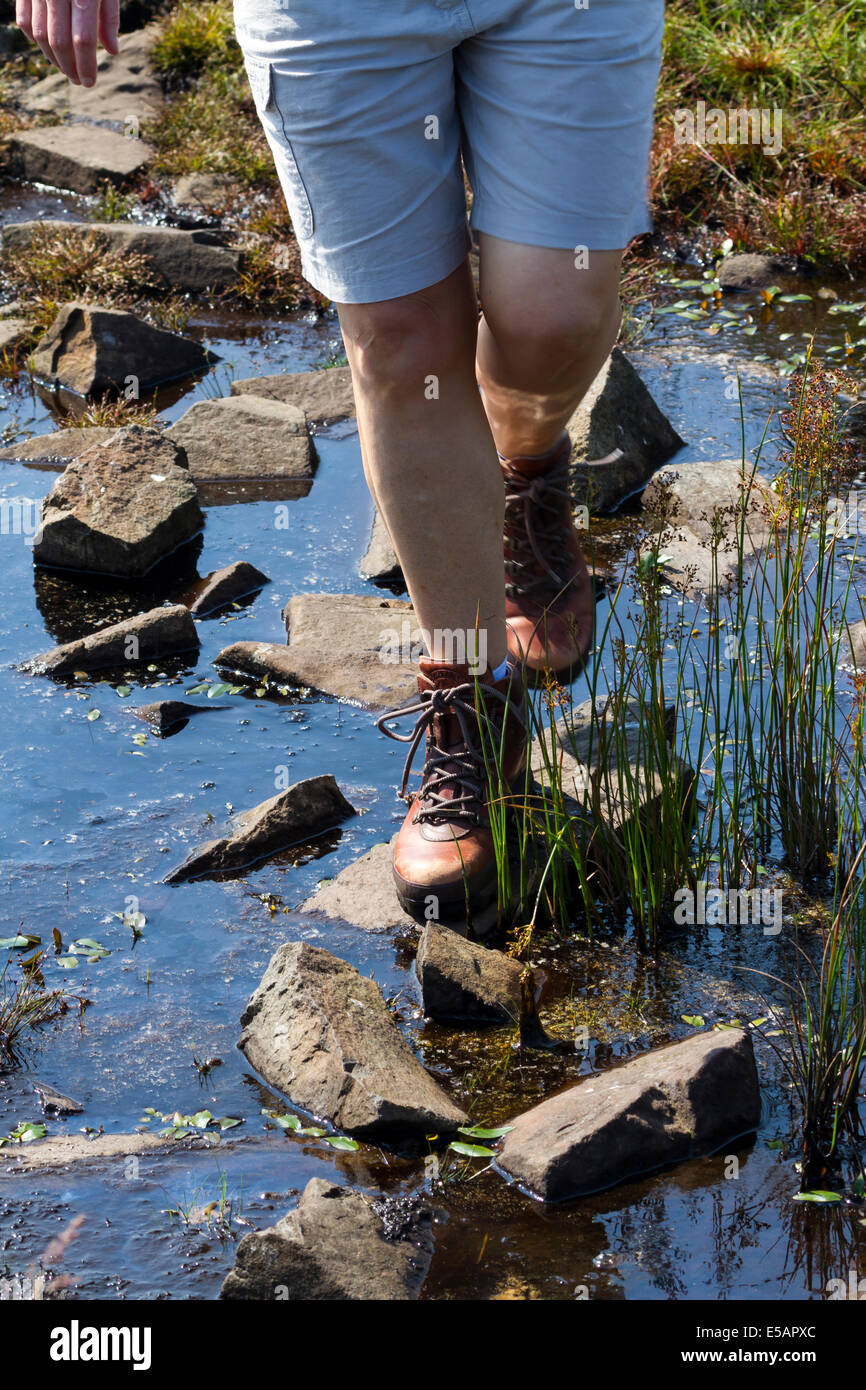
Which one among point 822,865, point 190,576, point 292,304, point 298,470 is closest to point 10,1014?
point 822,865

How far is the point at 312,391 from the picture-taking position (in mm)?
5645

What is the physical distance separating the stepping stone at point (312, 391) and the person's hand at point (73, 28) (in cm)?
291

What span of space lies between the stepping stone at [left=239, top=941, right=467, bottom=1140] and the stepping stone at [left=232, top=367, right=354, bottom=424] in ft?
11.3

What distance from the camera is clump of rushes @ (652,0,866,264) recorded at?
667 centimetres

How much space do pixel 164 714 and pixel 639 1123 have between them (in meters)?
1.91

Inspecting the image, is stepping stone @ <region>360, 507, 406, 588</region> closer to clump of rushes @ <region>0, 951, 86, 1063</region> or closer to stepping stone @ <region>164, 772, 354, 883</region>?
stepping stone @ <region>164, 772, 354, 883</region>

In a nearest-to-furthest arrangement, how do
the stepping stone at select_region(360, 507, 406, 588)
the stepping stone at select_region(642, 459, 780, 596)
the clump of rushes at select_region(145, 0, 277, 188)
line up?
1. the stepping stone at select_region(642, 459, 780, 596)
2. the stepping stone at select_region(360, 507, 406, 588)
3. the clump of rushes at select_region(145, 0, 277, 188)

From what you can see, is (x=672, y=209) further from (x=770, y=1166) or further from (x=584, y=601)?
(x=770, y=1166)

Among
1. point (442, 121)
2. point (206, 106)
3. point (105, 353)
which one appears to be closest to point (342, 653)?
point (442, 121)

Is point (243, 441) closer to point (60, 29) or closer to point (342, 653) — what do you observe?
point (342, 653)

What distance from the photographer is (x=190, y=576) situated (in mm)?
4434

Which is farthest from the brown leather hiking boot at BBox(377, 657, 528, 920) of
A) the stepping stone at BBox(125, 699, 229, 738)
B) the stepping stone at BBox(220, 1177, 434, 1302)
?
the stepping stone at BBox(125, 699, 229, 738)

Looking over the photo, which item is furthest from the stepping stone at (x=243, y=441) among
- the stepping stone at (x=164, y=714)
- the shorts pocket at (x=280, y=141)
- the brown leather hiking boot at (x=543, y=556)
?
the shorts pocket at (x=280, y=141)

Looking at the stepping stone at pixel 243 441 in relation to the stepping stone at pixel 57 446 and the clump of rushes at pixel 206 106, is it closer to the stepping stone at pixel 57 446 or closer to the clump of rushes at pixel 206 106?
the stepping stone at pixel 57 446
